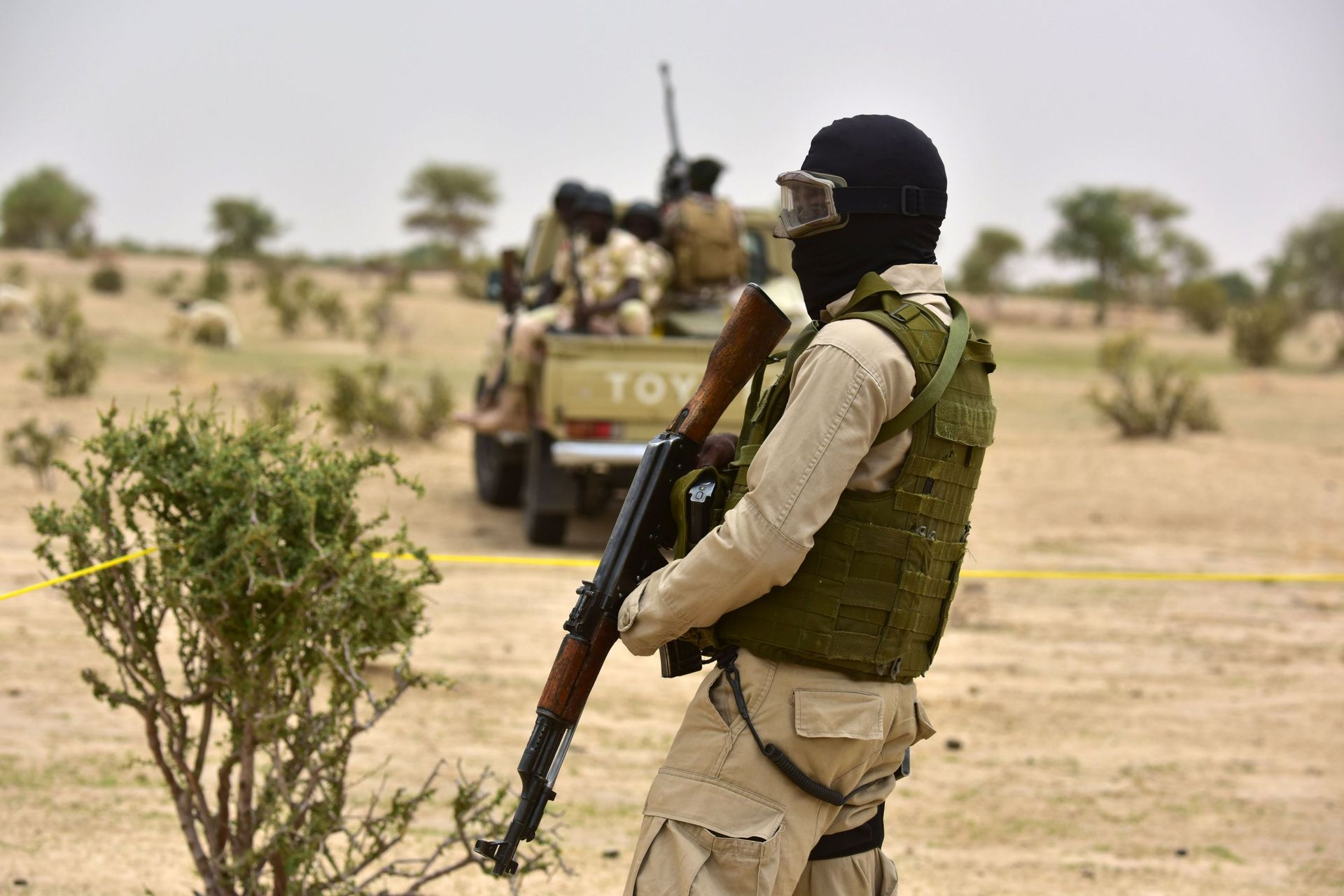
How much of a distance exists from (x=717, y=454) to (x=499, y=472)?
8046 millimetres

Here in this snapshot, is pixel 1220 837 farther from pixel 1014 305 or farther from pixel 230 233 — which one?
pixel 230 233

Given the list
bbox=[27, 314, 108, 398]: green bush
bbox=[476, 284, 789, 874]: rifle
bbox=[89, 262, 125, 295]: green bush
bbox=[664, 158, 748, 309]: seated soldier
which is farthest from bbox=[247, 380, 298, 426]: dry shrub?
bbox=[89, 262, 125, 295]: green bush

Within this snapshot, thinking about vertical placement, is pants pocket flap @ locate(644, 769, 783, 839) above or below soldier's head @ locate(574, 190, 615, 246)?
below

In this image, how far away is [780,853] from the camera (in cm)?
231

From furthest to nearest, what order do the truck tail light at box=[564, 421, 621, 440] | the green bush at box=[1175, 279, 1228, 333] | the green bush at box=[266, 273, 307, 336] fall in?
the green bush at box=[1175, 279, 1228, 333]
the green bush at box=[266, 273, 307, 336]
the truck tail light at box=[564, 421, 621, 440]

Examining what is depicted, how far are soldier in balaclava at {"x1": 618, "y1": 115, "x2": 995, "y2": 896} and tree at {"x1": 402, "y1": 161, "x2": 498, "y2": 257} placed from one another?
5437cm

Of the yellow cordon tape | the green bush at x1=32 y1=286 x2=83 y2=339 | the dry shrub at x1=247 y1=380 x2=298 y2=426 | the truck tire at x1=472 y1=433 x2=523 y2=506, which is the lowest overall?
the yellow cordon tape

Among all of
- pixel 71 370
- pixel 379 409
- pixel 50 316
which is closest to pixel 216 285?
pixel 50 316

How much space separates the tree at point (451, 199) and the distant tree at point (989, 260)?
18.6 meters

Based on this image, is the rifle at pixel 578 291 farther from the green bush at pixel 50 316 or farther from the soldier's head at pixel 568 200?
the green bush at pixel 50 316

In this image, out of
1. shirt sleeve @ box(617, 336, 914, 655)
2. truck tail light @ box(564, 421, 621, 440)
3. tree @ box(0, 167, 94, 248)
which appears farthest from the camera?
tree @ box(0, 167, 94, 248)

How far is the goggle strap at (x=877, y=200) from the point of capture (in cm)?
238

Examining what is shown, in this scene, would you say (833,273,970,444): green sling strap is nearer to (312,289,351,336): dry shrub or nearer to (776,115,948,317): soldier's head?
(776,115,948,317): soldier's head

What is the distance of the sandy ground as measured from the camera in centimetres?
450
